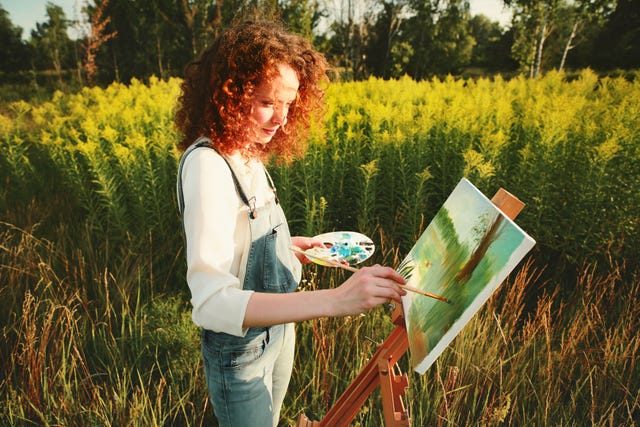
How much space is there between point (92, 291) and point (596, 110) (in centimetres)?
443

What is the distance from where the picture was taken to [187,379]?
2477 mm

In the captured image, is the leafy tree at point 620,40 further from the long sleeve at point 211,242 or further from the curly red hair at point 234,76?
the long sleeve at point 211,242

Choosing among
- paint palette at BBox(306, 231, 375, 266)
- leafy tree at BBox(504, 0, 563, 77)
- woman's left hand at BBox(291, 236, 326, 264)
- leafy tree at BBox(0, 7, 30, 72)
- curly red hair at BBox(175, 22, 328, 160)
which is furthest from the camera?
leafy tree at BBox(0, 7, 30, 72)

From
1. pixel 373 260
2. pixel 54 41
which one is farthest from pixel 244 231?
pixel 54 41

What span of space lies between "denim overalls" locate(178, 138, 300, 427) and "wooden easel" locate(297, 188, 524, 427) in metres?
0.26

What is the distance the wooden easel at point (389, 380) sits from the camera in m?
1.14

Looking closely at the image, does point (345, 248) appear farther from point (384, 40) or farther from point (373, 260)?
point (384, 40)

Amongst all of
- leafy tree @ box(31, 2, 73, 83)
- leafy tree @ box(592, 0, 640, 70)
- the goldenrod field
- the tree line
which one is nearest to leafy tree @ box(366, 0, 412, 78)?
the tree line

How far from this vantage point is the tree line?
1507 cm

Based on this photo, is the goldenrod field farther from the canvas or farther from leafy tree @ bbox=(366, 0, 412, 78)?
leafy tree @ bbox=(366, 0, 412, 78)

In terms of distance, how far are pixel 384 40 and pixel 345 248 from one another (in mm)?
23900

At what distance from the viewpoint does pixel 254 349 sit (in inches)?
54.9

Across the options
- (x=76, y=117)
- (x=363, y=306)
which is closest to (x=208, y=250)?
(x=363, y=306)

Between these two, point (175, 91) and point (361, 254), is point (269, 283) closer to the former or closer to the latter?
point (361, 254)
